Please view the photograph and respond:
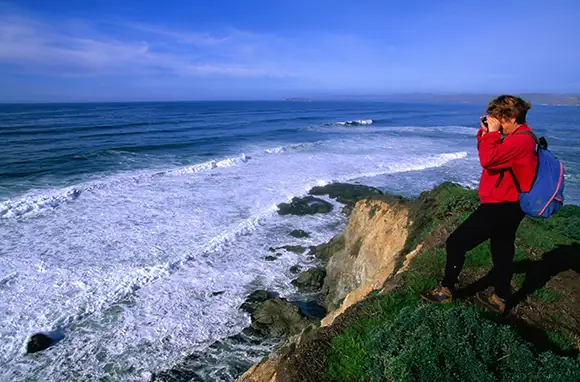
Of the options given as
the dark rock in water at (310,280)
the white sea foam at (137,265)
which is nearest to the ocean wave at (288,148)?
the white sea foam at (137,265)

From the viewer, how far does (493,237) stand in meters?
3.78

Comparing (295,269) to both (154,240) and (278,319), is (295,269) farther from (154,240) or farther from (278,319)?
(154,240)

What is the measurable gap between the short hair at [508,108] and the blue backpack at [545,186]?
7.5 inches

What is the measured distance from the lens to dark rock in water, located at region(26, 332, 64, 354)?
761cm

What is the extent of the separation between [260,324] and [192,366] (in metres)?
1.81

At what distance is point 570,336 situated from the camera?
12.2 feet

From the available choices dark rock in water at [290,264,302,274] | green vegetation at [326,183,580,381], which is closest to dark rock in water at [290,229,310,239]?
dark rock in water at [290,264,302,274]

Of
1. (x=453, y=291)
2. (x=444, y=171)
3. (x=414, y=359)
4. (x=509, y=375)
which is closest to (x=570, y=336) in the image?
(x=453, y=291)

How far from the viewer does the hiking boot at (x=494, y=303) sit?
400 cm

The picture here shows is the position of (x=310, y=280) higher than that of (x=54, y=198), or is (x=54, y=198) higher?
(x=54, y=198)

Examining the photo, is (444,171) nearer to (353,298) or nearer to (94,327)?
(353,298)

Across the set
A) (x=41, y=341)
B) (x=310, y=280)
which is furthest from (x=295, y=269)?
(x=41, y=341)

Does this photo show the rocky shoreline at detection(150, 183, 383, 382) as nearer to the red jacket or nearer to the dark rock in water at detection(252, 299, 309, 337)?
the dark rock in water at detection(252, 299, 309, 337)

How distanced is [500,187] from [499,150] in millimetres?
437
